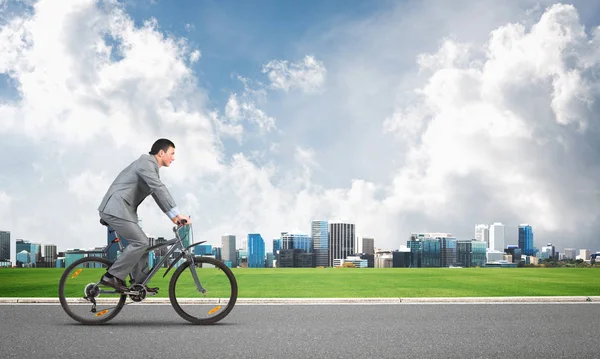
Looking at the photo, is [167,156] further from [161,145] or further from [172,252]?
[172,252]

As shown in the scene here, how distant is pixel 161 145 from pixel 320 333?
327 centimetres

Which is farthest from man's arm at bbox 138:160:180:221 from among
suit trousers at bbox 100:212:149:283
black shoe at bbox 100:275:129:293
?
black shoe at bbox 100:275:129:293

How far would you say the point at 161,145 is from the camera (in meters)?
7.69

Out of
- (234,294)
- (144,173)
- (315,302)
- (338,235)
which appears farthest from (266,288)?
(338,235)

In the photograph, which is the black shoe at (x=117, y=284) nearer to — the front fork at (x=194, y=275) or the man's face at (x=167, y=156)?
the front fork at (x=194, y=275)

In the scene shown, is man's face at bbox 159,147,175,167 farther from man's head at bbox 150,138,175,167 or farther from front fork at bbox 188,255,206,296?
front fork at bbox 188,255,206,296

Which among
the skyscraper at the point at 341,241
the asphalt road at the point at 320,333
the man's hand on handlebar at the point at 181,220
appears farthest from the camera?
the skyscraper at the point at 341,241

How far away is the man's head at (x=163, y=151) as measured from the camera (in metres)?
7.64

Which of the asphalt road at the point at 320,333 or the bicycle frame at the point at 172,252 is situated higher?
the bicycle frame at the point at 172,252

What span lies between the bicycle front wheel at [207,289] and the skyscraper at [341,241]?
51801mm

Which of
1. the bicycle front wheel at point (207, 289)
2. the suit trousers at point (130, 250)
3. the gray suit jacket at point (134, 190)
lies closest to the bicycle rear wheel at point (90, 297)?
the suit trousers at point (130, 250)

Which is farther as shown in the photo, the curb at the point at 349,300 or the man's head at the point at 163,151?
the curb at the point at 349,300

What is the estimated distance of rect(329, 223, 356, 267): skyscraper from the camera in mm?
61594

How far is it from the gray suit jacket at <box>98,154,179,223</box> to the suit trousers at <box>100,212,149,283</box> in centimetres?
9
